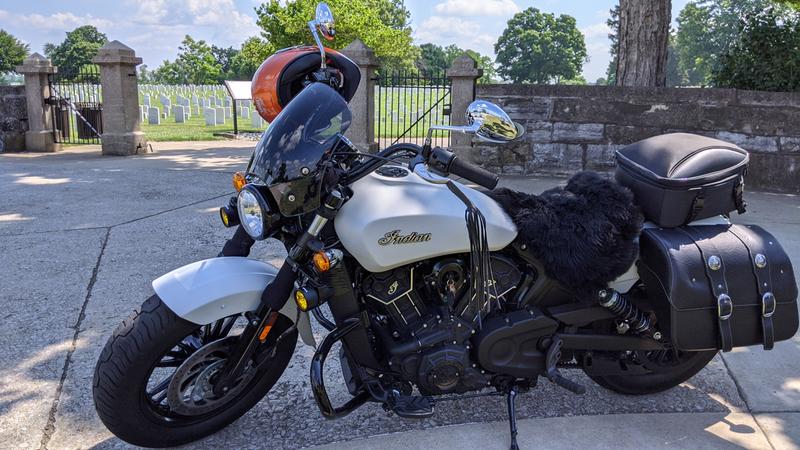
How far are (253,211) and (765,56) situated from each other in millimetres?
8239

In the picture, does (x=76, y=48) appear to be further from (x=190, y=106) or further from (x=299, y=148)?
(x=299, y=148)

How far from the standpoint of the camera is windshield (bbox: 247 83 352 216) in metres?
2.21

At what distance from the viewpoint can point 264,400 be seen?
119 inches

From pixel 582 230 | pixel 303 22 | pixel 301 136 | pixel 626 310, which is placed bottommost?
pixel 626 310

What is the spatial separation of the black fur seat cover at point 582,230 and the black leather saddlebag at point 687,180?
0.12 metres

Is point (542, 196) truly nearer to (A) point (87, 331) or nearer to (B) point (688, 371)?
(B) point (688, 371)

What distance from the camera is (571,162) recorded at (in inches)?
340

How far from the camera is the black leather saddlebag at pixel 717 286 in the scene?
8.40 ft

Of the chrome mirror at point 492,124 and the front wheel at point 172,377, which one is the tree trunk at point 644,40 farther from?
the front wheel at point 172,377

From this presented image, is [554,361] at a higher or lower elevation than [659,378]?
higher

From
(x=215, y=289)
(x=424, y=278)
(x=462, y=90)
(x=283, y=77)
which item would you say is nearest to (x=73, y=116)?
(x=462, y=90)

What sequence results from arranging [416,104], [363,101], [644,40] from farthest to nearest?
[416,104], [363,101], [644,40]

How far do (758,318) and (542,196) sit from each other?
3.31 feet

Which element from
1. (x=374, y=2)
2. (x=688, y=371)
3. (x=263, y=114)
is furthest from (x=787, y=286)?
(x=374, y=2)
